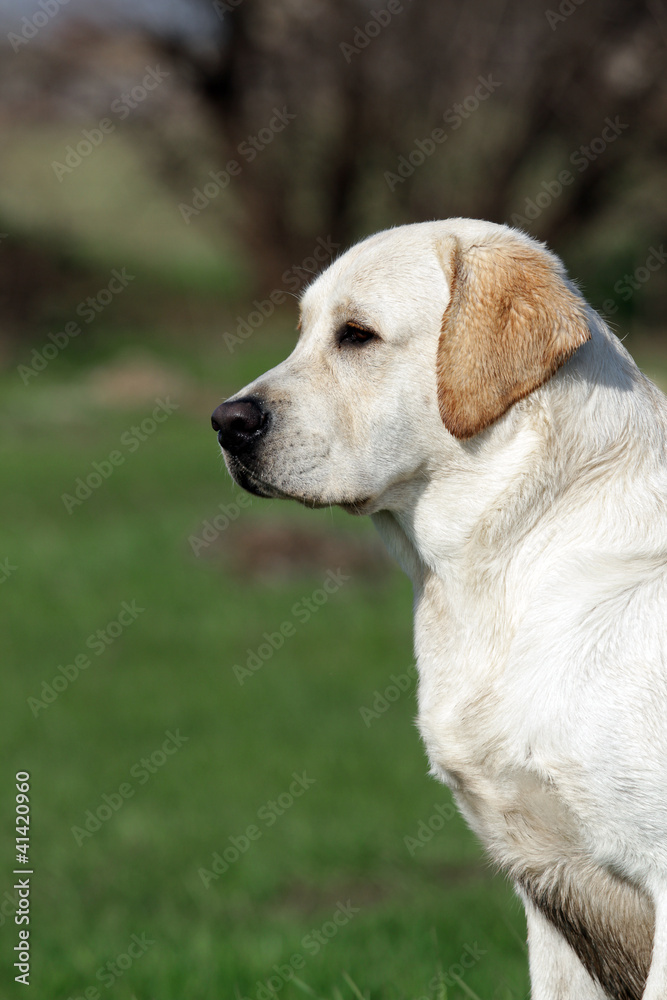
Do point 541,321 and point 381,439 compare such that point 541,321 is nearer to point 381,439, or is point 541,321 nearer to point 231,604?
point 381,439

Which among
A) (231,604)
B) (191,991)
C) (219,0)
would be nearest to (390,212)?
(219,0)

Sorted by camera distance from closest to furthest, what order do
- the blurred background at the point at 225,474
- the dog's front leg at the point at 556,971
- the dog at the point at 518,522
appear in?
the dog at the point at 518,522
the dog's front leg at the point at 556,971
the blurred background at the point at 225,474

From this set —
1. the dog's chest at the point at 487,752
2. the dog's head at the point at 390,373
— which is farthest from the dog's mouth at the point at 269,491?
the dog's chest at the point at 487,752

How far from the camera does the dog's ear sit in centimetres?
273

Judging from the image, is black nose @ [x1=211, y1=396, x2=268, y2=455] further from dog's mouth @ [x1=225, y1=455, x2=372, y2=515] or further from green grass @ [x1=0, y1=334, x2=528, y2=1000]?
green grass @ [x1=0, y1=334, x2=528, y2=1000]

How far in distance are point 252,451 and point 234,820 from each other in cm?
467

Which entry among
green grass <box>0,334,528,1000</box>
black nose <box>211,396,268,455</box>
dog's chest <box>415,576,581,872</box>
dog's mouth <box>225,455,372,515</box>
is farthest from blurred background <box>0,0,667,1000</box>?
black nose <box>211,396,268,455</box>

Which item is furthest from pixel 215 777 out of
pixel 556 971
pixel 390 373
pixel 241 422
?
pixel 390 373

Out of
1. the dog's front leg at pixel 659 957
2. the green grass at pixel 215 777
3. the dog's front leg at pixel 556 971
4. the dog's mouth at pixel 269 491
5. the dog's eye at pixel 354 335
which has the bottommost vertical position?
the green grass at pixel 215 777

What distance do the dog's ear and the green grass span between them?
166 centimetres

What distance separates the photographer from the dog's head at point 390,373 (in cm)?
281

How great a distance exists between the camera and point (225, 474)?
43.2ft

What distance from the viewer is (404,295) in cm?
302

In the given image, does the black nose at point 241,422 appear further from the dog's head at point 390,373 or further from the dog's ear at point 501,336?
the dog's ear at point 501,336
